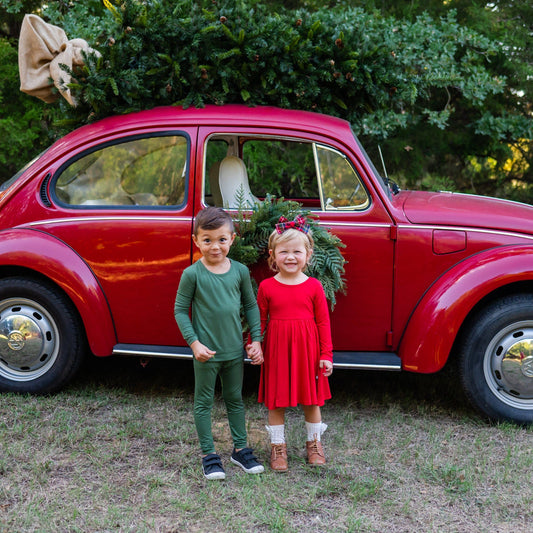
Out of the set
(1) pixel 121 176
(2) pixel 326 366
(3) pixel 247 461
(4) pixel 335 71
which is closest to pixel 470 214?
(4) pixel 335 71

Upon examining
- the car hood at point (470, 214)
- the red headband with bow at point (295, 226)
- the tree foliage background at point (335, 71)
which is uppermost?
the tree foliage background at point (335, 71)

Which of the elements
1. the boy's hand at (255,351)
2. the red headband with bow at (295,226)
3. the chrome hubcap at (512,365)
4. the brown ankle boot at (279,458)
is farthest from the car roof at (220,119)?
the brown ankle boot at (279,458)

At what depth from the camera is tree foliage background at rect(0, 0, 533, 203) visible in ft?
13.5

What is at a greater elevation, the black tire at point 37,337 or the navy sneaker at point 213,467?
the black tire at point 37,337

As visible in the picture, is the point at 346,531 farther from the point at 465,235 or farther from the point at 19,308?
the point at 19,308

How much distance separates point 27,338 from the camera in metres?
4.17

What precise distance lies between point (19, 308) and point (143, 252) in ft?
3.10

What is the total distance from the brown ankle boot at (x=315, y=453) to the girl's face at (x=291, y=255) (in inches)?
38.0

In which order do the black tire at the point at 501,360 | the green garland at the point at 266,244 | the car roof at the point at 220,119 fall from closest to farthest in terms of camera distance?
the green garland at the point at 266,244 → the black tire at the point at 501,360 → the car roof at the point at 220,119

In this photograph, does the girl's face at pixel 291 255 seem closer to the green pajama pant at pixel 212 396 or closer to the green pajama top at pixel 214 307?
the green pajama top at pixel 214 307

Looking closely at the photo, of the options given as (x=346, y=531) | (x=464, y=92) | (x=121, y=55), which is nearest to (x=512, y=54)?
(x=464, y=92)

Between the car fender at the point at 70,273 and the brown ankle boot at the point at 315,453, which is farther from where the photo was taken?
the car fender at the point at 70,273

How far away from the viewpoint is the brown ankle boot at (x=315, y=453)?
11.3 ft

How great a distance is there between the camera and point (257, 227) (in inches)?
149
